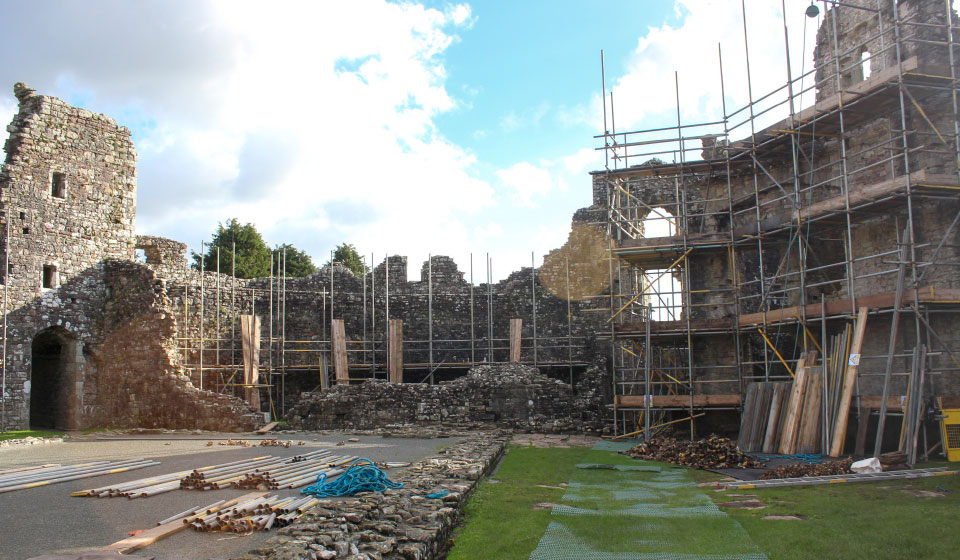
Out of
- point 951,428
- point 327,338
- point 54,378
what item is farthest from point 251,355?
point 951,428

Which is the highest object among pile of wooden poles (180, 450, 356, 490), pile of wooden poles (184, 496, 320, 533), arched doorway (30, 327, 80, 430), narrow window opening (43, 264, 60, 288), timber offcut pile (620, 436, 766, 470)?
narrow window opening (43, 264, 60, 288)

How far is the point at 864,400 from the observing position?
38.7 ft

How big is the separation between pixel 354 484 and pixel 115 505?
2389 millimetres

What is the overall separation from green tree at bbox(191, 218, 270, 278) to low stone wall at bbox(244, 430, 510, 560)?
102 ft

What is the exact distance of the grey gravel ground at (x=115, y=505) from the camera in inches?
218

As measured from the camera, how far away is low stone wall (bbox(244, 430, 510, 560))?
4.91 meters

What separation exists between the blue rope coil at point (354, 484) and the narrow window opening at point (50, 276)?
47.1 feet

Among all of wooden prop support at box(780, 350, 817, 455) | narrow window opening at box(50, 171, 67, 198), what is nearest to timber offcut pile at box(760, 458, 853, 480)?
wooden prop support at box(780, 350, 817, 455)

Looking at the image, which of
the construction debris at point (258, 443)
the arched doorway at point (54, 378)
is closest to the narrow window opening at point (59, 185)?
the arched doorway at point (54, 378)

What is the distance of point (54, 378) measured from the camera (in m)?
20.0

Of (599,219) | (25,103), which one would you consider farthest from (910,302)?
(25,103)

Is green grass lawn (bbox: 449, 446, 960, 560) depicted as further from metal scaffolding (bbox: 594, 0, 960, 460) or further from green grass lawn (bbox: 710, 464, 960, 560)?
metal scaffolding (bbox: 594, 0, 960, 460)

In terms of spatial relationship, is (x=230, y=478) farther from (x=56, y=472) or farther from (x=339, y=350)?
(x=339, y=350)

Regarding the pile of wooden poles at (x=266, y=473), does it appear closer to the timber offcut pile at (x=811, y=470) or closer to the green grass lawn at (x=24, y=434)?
the timber offcut pile at (x=811, y=470)
